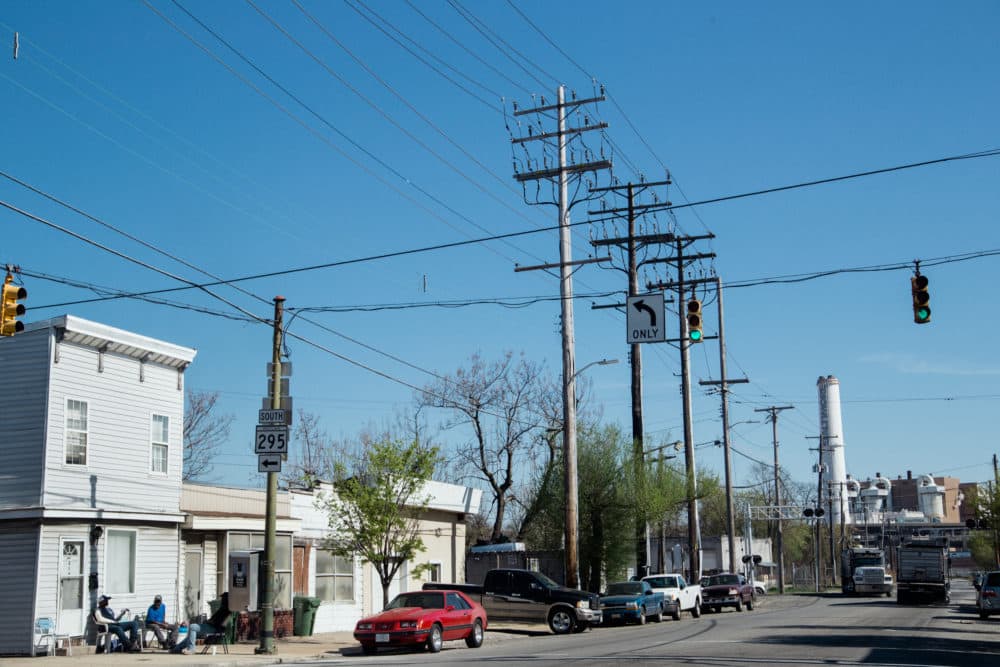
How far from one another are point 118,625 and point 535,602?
12.9 metres

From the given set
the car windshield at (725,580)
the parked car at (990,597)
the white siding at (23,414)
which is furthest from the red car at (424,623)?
the car windshield at (725,580)

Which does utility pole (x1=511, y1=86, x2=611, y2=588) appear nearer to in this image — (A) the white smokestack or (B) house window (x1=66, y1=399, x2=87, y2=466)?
(B) house window (x1=66, y1=399, x2=87, y2=466)

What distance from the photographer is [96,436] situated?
25.7 meters

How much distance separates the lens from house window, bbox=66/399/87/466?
24931 mm

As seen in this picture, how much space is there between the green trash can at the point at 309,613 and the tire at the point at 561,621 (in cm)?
731

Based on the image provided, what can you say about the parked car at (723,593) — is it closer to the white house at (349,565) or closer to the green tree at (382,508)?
the white house at (349,565)

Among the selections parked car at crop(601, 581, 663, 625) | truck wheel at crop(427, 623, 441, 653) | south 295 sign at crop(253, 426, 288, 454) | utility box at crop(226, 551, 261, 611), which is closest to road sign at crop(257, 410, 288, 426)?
south 295 sign at crop(253, 426, 288, 454)

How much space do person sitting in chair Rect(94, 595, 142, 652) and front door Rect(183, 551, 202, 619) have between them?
9.22 ft

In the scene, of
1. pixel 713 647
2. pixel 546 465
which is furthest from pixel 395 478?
pixel 546 465

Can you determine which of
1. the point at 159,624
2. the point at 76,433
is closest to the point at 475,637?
the point at 159,624

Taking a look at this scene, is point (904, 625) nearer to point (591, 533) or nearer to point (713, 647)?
point (713, 647)

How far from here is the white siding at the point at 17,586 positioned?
2320cm

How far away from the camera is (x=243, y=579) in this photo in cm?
2553

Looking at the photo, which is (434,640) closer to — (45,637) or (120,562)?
(120,562)
